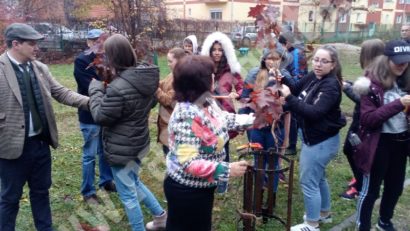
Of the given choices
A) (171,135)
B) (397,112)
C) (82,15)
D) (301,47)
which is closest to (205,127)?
(171,135)

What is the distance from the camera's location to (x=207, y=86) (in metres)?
2.21

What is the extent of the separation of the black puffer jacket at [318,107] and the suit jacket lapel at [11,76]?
2031 mm

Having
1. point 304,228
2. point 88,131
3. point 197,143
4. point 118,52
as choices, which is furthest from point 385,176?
point 88,131

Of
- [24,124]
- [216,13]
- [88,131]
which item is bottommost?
[88,131]

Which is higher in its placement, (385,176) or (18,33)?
(18,33)

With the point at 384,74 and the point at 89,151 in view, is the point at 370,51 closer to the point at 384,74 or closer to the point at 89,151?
the point at 384,74

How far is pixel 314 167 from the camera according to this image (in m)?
3.23

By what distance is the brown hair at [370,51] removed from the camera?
3578 mm

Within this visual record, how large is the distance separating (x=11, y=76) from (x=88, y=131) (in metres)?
1.16

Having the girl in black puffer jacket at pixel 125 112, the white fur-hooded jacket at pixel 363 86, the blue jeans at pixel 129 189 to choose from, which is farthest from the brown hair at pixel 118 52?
the white fur-hooded jacket at pixel 363 86

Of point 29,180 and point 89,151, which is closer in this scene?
point 29,180

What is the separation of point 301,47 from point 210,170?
6.98 ft

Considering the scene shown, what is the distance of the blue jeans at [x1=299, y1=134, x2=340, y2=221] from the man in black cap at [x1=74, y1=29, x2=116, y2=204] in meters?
2.06

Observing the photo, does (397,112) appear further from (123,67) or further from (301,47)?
(123,67)
